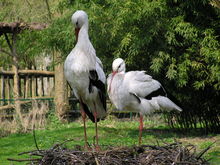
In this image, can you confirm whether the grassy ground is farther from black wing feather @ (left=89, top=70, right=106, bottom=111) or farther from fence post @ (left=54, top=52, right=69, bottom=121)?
black wing feather @ (left=89, top=70, right=106, bottom=111)

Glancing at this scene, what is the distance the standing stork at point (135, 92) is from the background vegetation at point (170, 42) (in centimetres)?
195

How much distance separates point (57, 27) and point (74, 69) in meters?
8.26

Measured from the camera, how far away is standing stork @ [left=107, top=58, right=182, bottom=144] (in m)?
8.16

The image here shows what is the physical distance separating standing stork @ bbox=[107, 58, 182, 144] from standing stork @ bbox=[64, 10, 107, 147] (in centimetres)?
151

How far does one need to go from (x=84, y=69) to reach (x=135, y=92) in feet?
10.0

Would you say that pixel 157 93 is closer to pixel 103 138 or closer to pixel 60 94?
pixel 103 138

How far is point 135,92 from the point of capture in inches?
345

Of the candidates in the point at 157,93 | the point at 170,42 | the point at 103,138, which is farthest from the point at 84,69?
the point at 103,138

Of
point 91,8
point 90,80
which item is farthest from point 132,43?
point 90,80

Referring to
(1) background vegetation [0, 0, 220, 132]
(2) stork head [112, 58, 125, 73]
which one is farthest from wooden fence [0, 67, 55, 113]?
(2) stork head [112, 58, 125, 73]

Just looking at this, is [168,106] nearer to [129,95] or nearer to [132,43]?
[129,95]

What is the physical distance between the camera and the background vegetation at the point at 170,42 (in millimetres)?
11812

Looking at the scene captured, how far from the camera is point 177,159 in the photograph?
4.09m

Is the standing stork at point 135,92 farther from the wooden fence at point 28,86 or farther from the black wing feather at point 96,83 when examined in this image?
the wooden fence at point 28,86
